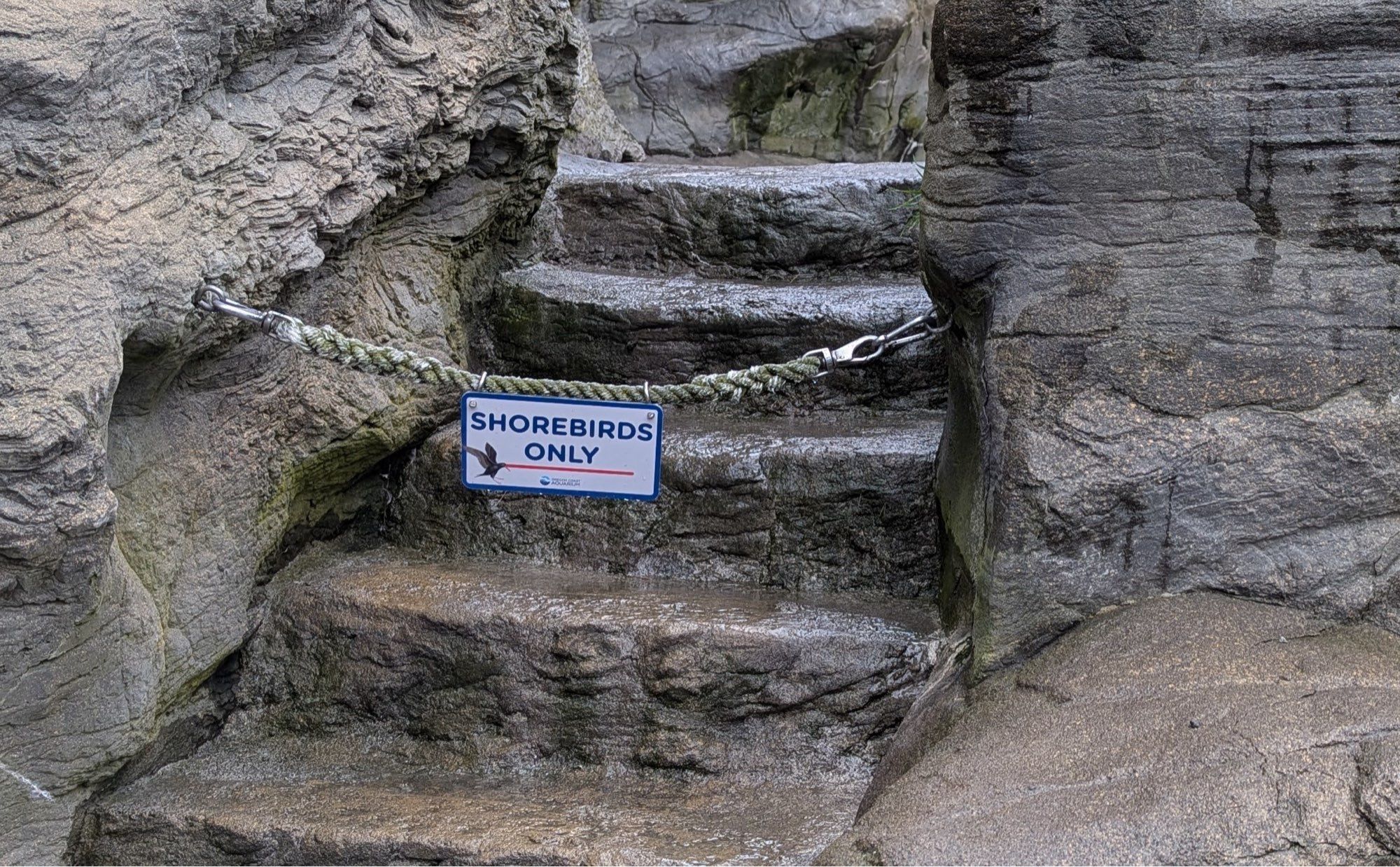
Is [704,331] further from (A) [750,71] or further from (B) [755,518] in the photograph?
(A) [750,71]

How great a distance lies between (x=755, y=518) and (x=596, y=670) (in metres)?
0.53

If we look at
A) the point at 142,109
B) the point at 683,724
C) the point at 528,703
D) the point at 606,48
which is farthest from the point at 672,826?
the point at 606,48

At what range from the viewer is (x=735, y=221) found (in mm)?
3756

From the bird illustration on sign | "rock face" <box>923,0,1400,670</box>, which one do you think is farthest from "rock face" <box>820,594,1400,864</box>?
the bird illustration on sign

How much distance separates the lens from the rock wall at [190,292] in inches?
81.4

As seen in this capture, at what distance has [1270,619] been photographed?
6.69 feet

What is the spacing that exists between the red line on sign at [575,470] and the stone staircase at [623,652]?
14.0 inches

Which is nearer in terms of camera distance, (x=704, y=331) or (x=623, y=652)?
(x=623, y=652)

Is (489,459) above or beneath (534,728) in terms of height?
above

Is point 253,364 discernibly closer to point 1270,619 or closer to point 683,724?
point 683,724

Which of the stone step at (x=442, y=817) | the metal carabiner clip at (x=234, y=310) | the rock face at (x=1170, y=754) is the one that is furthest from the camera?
the metal carabiner clip at (x=234, y=310)

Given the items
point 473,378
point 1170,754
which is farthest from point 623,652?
point 1170,754

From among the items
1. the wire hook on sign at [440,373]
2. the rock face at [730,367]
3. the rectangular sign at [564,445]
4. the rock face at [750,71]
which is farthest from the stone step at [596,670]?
the rock face at [750,71]

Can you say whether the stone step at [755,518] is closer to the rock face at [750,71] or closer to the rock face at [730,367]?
the rock face at [730,367]
